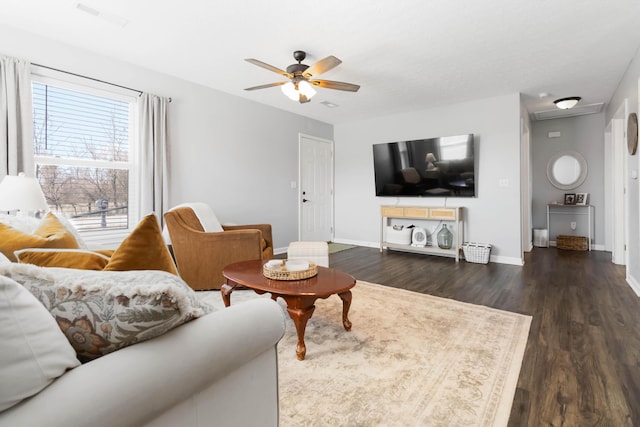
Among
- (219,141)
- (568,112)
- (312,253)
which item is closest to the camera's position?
(312,253)

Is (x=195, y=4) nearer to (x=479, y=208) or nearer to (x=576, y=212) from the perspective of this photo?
(x=479, y=208)

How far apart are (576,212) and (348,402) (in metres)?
6.23

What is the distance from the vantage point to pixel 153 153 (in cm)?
364

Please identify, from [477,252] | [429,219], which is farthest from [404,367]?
[429,219]

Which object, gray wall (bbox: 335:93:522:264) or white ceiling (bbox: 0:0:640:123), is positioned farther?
gray wall (bbox: 335:93:522:264)

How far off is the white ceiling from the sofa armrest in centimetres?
242

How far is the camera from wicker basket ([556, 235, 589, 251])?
548 centimetres

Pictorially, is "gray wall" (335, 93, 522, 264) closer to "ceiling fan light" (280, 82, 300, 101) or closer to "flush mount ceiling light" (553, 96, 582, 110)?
"flush mount ceiling light" (553, 96, 582, 110)

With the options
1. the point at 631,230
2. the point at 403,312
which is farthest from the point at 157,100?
the point at 631,230

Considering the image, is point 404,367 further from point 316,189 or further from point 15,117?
point 316,189

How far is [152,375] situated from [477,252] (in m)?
4.65

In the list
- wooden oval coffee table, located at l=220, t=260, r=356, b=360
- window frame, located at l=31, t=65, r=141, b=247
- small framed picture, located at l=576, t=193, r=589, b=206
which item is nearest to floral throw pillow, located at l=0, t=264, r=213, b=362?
wooden oval coffee table, located at l=220, t=260, r=356, b=360

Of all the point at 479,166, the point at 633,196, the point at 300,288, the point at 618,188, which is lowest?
the point at 300,288

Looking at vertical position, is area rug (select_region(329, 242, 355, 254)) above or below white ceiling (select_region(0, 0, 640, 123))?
below
